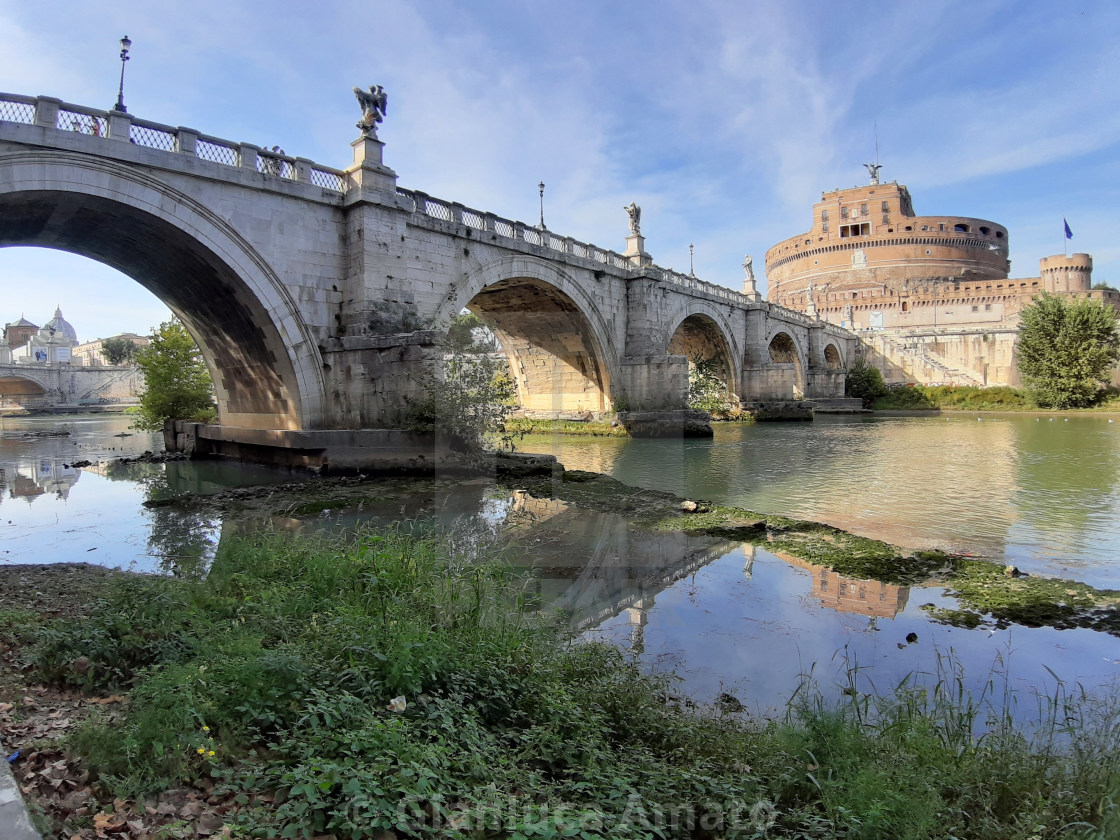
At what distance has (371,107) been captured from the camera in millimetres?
14219

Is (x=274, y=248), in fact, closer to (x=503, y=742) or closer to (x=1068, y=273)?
(x=503, y=742)

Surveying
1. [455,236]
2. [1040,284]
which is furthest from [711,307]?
[1040,284]

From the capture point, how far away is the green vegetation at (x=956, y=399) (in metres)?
36.0

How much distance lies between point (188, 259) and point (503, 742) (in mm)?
13756

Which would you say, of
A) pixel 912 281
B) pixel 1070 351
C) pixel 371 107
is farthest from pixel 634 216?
pixel 912 281

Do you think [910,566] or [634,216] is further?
[634,216]

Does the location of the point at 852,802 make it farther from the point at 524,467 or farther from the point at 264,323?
the point at 264,323

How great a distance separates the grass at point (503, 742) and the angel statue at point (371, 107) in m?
12.8

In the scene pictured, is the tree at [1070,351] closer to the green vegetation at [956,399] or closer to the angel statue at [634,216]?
the green vegetation at [956,399]

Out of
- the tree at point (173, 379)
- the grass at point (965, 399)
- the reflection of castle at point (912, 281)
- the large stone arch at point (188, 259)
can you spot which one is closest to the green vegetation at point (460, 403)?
the large stone arch at point (188, 259)

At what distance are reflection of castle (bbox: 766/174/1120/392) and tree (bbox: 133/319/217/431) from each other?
50.2 meters

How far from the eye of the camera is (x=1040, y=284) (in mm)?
57656

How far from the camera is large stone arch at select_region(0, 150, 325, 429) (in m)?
10.8

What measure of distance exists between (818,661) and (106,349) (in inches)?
3709
